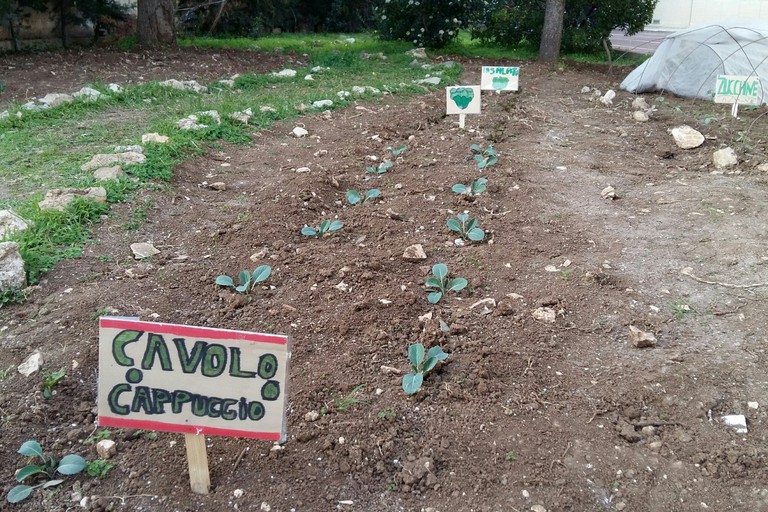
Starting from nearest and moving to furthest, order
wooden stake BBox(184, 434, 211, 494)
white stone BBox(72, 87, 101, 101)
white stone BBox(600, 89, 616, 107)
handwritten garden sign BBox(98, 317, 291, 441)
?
handwritten garden sign BBox(98, 317, 291, 441)
wooden stake BBox(184, 434, 211, 494)
white stone BBox(72, 87, 101, 101)
white stone BBox(600, 89, 616, 107)

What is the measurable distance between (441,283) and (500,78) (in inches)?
159

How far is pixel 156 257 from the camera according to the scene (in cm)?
350

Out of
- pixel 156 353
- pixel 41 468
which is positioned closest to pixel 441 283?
pixel 156 353

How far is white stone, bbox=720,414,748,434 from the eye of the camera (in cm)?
220

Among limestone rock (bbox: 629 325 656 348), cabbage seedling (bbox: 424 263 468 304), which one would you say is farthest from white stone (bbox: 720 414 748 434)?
cabbage seedling (bbox: 424 263 468 304)

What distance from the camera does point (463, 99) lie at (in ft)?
18.7

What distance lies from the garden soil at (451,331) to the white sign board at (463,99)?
2.50ft

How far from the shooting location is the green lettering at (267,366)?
1.77 metres

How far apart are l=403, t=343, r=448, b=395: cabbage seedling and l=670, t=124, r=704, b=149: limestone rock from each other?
13.3ft

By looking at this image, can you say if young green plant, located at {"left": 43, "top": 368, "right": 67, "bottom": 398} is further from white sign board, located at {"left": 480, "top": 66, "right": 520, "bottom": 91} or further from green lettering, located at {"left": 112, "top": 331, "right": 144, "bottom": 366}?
white sign board, located at {"left": 480, "top": 66, "right": 520, "bottom": 91}

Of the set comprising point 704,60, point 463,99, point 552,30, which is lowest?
point 463,99

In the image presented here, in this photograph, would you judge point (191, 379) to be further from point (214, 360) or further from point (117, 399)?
point (117, 399)

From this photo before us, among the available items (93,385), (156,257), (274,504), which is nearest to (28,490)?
(93,385)

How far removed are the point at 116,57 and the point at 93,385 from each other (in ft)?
27.8
